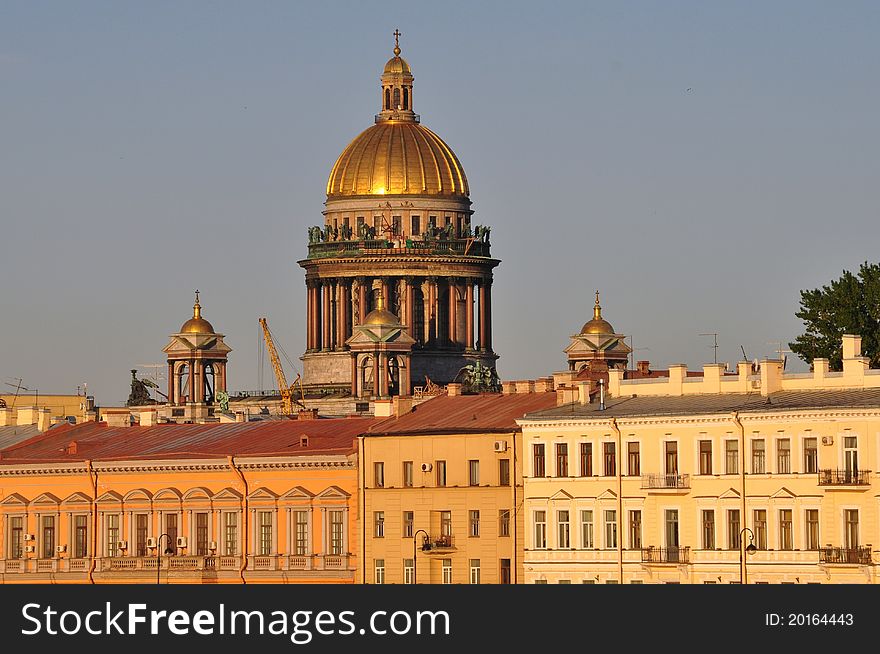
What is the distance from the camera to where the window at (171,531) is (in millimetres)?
184000

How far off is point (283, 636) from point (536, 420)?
120ft

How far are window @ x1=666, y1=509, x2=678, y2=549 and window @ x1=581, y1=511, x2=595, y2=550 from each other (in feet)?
11.0

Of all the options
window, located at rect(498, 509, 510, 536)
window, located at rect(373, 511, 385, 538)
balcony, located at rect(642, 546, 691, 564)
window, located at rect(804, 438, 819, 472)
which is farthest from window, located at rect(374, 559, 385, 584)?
window, located at rect(804, 438, 819, 472)

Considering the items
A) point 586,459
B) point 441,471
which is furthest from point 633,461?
point 441,471

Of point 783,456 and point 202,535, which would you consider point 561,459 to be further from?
point 202,535

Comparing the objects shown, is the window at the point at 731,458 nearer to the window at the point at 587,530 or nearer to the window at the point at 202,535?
the window at the point at 587,530

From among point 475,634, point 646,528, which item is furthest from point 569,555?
point 475,634

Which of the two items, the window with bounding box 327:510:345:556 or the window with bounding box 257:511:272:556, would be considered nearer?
the window with bounding box 327:510:345:556

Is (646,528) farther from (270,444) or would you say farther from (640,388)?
(270,444)

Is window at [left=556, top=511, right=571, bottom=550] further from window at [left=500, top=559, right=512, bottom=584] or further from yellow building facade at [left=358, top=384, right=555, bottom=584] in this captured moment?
window at [left=500, top=559, right=512, bottom=584]

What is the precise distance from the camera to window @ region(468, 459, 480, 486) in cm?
17350

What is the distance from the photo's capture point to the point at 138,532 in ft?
609

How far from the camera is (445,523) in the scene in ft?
571

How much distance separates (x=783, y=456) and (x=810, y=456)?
3.80 feet
